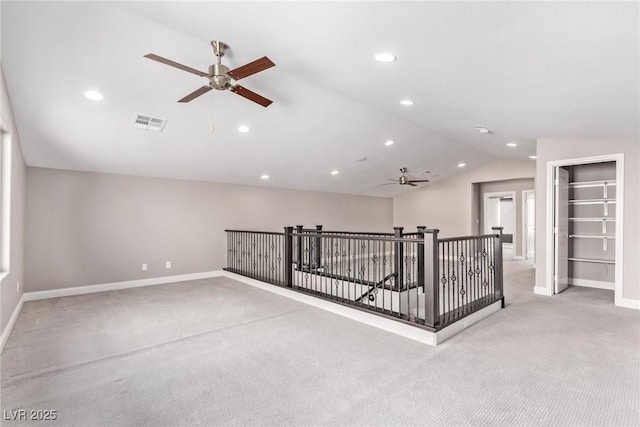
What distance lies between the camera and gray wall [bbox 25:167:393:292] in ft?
17.1

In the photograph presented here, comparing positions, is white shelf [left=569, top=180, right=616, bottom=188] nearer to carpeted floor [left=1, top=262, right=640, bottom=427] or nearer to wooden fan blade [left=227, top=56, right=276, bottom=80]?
carpeted floor [left=1, top=262, right=640, bottom=427]

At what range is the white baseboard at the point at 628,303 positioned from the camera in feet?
14.6

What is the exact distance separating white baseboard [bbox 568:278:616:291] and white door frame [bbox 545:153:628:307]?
119cm

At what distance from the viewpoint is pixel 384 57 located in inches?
116

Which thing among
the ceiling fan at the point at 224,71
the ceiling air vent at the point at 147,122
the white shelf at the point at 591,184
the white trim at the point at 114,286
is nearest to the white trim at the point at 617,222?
the white shelf at the point at 591,184

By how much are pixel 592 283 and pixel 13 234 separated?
8946 mm

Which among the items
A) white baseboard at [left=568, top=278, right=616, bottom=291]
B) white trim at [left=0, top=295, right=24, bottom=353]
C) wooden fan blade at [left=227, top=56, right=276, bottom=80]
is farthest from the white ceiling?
white baseboard at [left=568, top=278, right=616, bottom=291]

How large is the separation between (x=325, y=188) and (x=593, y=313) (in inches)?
253

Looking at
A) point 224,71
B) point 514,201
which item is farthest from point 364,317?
point 514,201

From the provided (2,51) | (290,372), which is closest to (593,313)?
(290,372)

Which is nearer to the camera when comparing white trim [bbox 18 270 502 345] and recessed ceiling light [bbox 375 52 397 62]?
recessed ceiling light [bbox 375 52 397 62]

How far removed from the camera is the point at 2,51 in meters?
2.86

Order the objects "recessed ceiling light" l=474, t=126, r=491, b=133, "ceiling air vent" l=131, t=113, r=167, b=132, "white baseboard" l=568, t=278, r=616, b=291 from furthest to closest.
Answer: "white baseboard" l=568, t=278, r=616, b=291 < "recessed ceiling light" l=474, t=126, r=491, b=133 < "ceiling air vent" l=131, t=113, r=167, b=132

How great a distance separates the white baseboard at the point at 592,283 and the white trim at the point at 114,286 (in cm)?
705
